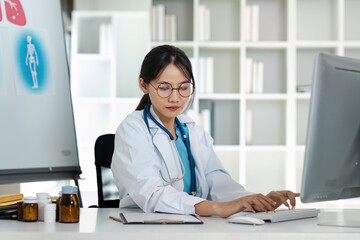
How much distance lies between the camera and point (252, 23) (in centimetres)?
432

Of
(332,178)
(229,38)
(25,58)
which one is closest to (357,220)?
(332,178)

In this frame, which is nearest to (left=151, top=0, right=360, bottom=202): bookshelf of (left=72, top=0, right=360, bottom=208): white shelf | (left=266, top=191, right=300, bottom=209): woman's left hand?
(left=72, top=0, right=360, bottom=208): white shelf

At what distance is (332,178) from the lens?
58.2 inches

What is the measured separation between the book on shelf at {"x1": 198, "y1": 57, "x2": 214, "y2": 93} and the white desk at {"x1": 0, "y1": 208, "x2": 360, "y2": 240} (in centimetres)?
278

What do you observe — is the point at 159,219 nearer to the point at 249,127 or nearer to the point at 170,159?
the point at 170,159

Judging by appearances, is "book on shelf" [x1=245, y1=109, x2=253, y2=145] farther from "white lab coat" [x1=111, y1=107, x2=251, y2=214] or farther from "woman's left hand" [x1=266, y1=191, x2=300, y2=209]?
"woman's left hand" [x1=266, y1=191, x2=300, y2=209]

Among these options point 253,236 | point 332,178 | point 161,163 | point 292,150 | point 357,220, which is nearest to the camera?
point 253,236

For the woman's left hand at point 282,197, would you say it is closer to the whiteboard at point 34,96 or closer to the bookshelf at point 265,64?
the whiteboard at point 34,96

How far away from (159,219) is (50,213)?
0.99ft

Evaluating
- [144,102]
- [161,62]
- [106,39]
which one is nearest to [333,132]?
[161,62]

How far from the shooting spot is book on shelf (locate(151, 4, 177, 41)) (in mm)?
4242

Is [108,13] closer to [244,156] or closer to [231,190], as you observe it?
[244,156]

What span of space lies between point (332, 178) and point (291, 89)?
2.87 metres

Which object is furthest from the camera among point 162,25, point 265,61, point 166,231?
point 265,61
